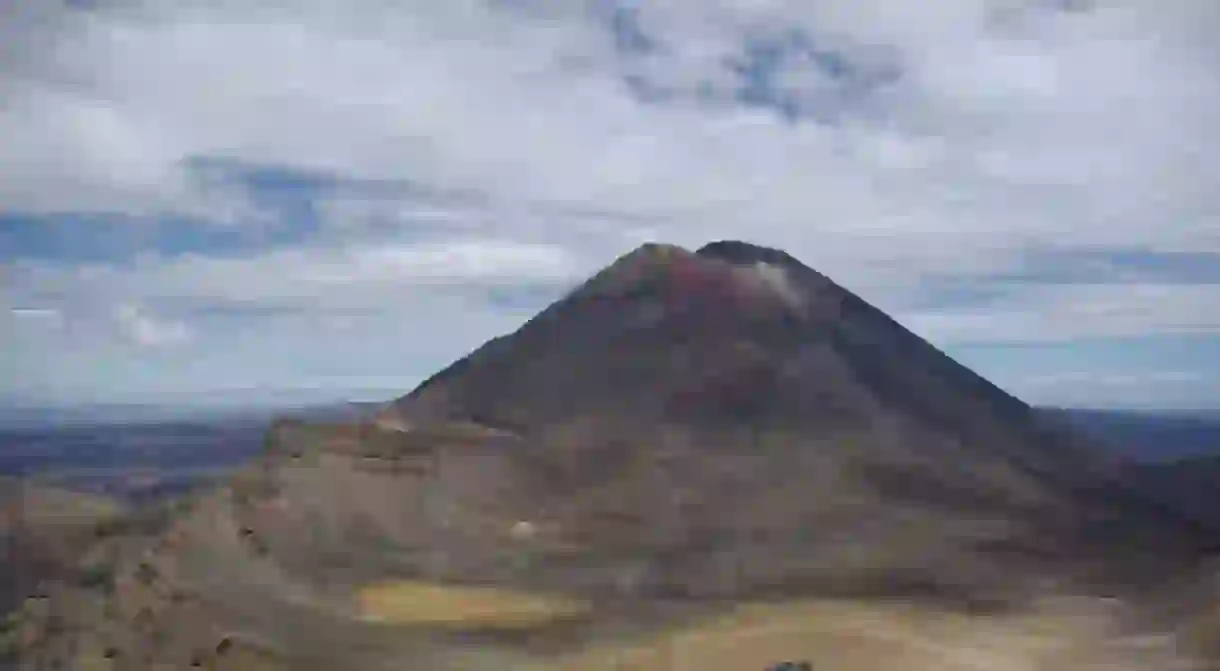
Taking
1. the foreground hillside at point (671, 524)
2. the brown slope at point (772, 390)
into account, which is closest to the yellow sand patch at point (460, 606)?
the foreground hillside at point (671, 524)

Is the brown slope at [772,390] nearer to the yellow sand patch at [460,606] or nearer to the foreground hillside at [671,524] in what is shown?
the foreground hillside at [671,524]

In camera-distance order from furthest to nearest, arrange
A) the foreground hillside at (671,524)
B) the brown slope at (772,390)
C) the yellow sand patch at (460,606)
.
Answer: the brown slope at (772,390)
the yellow sand patch at (460,606)
the foreground hillside at (671,524)

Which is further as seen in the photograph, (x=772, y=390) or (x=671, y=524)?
(x=772, y=390)

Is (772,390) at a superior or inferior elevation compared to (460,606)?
superior

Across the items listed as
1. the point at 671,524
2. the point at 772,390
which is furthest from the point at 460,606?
the point at 772,390

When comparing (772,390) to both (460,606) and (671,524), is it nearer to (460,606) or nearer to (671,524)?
(671,524)

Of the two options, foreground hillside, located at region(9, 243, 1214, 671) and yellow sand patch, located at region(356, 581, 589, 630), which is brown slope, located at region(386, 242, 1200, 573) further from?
yellow sand patch, located at region(356, 581, 589, 630)

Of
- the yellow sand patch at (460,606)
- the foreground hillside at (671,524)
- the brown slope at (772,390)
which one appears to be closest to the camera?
the foreground hillside at (671,524)
